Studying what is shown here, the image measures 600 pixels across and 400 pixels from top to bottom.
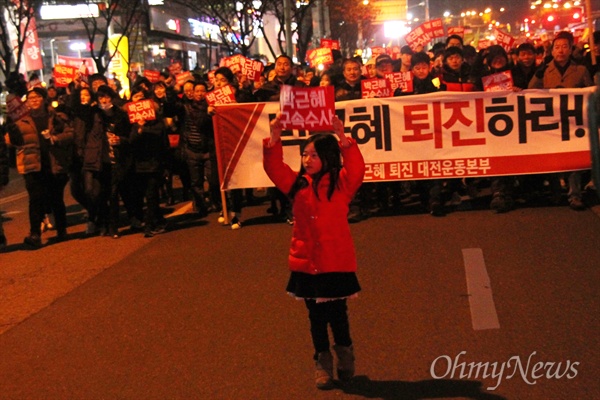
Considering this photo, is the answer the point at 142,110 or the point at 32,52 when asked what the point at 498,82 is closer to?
the point at 142,110

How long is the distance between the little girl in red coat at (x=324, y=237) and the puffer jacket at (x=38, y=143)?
6015mm

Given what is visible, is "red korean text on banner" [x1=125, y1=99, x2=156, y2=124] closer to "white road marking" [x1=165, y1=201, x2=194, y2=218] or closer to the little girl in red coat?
"white road marking" [x1=165, y1=201, x2=194, y2=218]

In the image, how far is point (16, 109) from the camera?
10.3 m

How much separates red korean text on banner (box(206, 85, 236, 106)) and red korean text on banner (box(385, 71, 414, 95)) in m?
2.03

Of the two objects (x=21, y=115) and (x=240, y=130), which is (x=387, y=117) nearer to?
(x=240, y=130)

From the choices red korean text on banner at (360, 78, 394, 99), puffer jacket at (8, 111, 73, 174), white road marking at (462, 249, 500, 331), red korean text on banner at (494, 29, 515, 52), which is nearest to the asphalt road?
white road marking at (462, 249, 500, 331)

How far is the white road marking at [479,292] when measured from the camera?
605 centimetres

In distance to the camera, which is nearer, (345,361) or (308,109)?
(345,361)

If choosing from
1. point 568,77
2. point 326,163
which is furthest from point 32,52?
point 326,163

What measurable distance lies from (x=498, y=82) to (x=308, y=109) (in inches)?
209

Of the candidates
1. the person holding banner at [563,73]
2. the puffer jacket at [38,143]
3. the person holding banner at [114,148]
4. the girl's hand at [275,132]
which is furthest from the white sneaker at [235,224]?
the girl's hand at [275,132]

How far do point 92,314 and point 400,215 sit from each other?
4.67m

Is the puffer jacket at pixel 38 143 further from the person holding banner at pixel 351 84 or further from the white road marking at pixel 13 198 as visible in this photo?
the white road marking at pixel 13 198

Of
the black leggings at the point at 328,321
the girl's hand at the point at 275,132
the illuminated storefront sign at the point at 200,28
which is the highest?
the illuminated storefront sign at the point at 200,28
